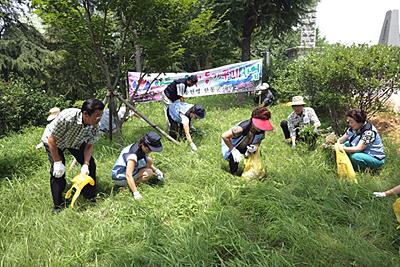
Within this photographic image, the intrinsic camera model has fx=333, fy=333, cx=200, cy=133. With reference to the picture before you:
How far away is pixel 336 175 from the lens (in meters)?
3.66

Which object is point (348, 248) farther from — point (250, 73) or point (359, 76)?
point (250, 73)

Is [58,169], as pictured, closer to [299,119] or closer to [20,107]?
[299,119]

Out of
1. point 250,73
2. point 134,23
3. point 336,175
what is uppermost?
point 134,23

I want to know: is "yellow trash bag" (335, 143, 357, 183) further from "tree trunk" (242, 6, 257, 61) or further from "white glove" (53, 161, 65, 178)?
"tree trunk" (242, 6, 257, 61)

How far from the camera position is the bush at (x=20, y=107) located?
7723 mm

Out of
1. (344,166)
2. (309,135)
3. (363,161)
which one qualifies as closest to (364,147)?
(363,161)

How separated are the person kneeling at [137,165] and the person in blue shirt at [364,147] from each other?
2138 mm

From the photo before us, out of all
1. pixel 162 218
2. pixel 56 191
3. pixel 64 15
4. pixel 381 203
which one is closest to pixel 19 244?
pixel 56 191

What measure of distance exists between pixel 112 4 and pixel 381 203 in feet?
13.6

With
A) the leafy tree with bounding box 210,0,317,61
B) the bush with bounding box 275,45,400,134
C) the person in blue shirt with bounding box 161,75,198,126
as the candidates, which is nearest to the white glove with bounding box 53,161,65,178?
the person in blue shirt with bounding box 161,75,198,126

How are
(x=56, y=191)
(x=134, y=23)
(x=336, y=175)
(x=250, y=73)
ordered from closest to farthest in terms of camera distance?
(x=56, y=191) < (x=336, y=175) < (x=134, y=23) < (x=250, y=73)

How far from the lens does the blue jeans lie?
369cm

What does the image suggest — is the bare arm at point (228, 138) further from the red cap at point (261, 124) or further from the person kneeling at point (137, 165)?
the person kneeling at point (137, 165)

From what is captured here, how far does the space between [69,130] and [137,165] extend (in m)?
0.77
